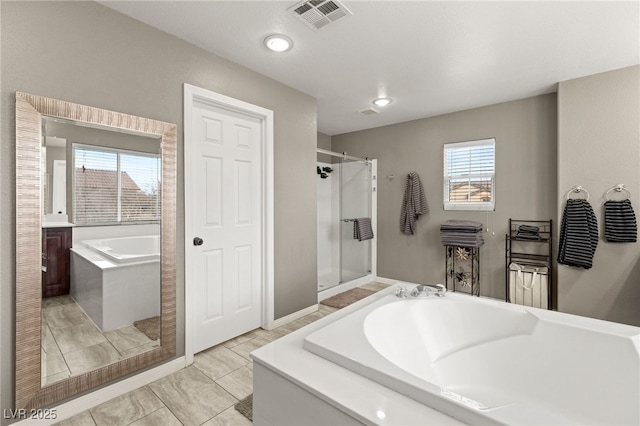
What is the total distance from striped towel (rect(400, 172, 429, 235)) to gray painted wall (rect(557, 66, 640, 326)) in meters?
1.50

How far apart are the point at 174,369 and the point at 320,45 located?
2643 millimetres

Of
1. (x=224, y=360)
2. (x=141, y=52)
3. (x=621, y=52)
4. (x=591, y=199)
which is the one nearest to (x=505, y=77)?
(x=621, y=52)

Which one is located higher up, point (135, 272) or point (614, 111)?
point (614, 111)

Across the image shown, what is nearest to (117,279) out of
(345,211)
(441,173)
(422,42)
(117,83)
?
(117,83)

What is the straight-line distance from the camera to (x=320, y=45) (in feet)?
7.52

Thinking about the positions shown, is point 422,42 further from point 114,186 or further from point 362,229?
point 362,229

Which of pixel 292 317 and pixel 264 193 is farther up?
pixel 264 193

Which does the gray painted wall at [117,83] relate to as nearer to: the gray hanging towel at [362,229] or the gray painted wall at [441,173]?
the gray hanging towel at [362,229]

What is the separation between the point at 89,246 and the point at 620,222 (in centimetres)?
417

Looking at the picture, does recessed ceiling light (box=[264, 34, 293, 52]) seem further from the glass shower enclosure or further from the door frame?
the glass shower enclosure

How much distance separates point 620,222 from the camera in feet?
8.67

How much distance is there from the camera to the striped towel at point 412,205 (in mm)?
4082

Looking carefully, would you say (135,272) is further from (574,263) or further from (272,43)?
(574,263)

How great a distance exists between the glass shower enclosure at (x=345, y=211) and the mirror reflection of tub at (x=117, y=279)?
8.93 ft
